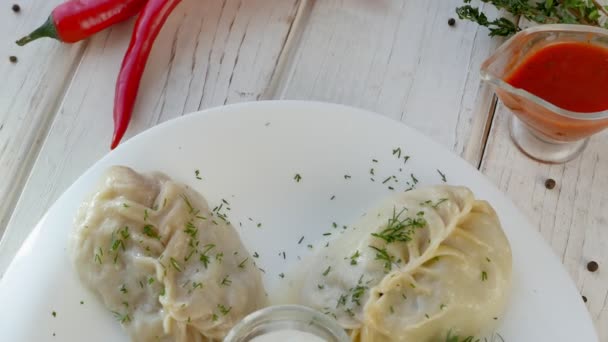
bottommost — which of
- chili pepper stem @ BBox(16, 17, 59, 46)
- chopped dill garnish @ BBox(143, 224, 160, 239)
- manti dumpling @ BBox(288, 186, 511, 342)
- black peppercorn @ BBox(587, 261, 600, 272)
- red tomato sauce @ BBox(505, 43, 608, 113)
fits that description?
black peppercorn @ BBox(587, 261, 600, 272)

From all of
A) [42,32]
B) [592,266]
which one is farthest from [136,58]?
[592,266]

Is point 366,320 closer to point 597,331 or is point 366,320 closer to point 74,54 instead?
point 597,331

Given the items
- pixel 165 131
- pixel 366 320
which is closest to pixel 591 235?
pixel 366 320

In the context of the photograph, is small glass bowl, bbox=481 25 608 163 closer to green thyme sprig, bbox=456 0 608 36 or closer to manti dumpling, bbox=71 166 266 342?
green thyme sprig, bbox=456 0 608 36

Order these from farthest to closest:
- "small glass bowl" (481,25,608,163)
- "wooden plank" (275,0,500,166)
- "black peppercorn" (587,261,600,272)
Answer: "wooden plank" (275,0,500,166) < "black peppercorn" (587,261,600,272) < "small glass bowl" (481,25,608,163)

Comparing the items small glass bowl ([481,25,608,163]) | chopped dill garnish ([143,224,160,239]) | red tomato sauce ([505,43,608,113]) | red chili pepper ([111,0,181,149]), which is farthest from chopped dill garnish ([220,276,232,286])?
red tomato sauce ([505,43,608,113])

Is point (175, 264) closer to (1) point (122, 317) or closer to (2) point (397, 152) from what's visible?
(1) point (122, 317)
